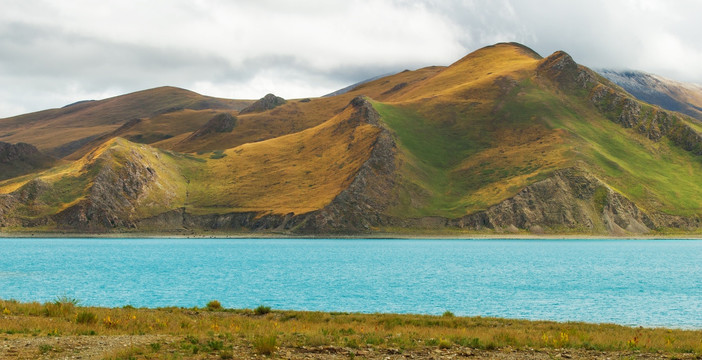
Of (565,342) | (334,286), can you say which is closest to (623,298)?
(334,286)

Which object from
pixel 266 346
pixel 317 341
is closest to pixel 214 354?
pixel 266 346

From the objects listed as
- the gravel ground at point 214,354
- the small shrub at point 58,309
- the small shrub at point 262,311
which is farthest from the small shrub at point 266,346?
the small shrub at point 262,311

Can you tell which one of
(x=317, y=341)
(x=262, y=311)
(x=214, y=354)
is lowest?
(x=262, y=311)

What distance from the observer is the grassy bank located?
28844mm

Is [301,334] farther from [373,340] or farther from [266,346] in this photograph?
[266,346]

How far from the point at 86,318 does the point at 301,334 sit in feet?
39.1

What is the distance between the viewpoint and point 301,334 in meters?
33.4

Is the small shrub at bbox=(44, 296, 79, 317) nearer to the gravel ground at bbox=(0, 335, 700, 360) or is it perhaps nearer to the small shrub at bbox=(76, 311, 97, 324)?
the small shrub at bbox=(76, 311, 97, 324)

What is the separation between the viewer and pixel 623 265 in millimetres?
113000

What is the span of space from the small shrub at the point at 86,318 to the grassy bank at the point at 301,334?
54 millimetres

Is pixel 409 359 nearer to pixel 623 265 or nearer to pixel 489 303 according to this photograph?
pixel 489 303

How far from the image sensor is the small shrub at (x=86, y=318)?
35.3 metres

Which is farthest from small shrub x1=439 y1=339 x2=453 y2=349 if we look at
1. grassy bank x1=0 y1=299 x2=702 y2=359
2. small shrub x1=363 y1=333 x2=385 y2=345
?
small shrub x1=363 y1=333 x2=385 y2=345

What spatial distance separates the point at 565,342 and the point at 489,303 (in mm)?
30077
